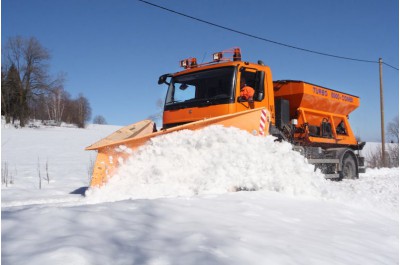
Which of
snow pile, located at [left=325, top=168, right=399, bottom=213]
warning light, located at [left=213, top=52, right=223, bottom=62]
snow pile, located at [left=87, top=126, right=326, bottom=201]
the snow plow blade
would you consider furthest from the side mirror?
snow pile, located at [left=325, top=168, right=399, bottom=213]

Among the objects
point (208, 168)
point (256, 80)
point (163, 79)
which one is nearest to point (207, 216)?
point (208, 168)

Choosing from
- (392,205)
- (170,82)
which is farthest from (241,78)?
(392,205)

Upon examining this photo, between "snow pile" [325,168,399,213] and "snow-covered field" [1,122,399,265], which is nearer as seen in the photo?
"snow-covered field" [1,122,399,265]

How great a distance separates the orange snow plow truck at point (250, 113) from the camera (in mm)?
5523

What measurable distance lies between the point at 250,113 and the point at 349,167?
4.98 metres

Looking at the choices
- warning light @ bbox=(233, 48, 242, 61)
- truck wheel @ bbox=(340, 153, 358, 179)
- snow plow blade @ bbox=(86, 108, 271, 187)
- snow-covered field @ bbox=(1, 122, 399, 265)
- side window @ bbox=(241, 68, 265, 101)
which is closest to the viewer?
snow-covered field @ bbox=(1, 122, 399, 265)

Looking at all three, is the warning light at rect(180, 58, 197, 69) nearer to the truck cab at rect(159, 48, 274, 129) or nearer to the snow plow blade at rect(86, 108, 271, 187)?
the truck cab at rect(159, 48, 274, 129)

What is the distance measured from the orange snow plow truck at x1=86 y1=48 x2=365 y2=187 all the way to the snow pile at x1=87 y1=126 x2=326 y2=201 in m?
0.24

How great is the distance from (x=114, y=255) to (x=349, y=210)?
10.7 feet

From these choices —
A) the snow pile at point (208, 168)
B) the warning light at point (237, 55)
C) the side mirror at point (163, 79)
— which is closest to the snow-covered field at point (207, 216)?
the snow pile at point (208, 168)

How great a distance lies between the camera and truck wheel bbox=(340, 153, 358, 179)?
9281 millimetres

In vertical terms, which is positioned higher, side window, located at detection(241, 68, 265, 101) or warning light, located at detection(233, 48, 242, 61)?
warning light, located at detection(233, 48, 242, 61)

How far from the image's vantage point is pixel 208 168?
16.2 feet

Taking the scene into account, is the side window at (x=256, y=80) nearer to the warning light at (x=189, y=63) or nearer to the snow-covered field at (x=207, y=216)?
the snow-covered field at (x=207, y=216)
